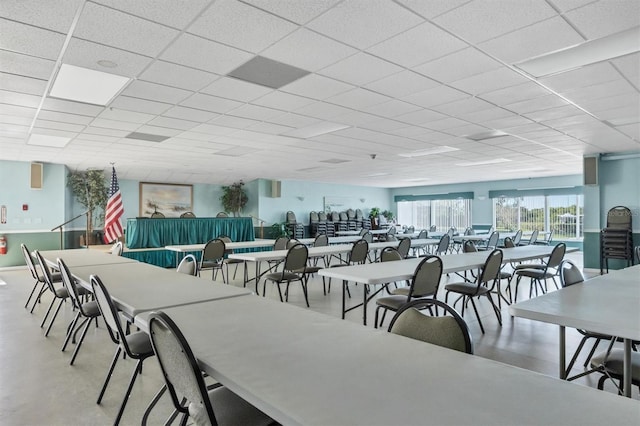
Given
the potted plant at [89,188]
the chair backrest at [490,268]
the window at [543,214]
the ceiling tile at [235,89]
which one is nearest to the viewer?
the ceiling tile at [235,89]

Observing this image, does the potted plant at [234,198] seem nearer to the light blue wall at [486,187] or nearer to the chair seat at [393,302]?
the light blue wall at [486,187]

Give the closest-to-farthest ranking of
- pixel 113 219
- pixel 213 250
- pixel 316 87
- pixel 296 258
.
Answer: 1. pixel 316 87
2. pixel 296 258
3. pixel 213 250
4. pixel 113 219

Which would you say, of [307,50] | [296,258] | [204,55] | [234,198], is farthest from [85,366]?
[234,198]

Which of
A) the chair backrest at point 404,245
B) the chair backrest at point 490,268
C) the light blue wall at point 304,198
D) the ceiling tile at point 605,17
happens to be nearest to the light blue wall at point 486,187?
the light blue wall at point 304,198

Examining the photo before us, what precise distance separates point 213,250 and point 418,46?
4492mm

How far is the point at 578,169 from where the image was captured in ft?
35.5

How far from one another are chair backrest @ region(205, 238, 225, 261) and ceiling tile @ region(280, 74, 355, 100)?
3065mm

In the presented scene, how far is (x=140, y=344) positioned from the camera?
2275mm

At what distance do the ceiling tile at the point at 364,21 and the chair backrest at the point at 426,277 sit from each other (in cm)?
193

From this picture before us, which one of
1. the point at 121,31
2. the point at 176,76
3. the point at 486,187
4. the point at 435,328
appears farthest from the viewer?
the point at 486,187

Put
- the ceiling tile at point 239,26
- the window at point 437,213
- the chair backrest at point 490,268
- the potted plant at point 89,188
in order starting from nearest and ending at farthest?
the ceiling tile at point 239,26 < the chair backrest at point 490,268 < the potted plant at point 89,188 < the window at point 437,213

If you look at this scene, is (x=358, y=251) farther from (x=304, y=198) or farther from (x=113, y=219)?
(x=304, y=198)

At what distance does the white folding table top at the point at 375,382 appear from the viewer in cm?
97

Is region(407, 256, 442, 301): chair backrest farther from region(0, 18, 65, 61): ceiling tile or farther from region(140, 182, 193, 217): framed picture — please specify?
region(140, 182, 193, 217): framed picture
